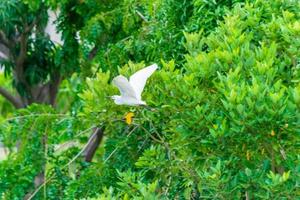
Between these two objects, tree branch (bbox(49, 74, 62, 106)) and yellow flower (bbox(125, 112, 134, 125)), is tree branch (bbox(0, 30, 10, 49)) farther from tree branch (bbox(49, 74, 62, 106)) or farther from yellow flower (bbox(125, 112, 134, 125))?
yellow flower (bbox(125, 112, 134, 125))

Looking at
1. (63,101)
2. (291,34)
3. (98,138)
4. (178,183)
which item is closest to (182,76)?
(291,34)

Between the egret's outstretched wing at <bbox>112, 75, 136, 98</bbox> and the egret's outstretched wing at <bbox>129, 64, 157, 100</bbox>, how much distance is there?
18 mm

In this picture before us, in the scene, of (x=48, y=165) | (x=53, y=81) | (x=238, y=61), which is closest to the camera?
(x=238, y=61)

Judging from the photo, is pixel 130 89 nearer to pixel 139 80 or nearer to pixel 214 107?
pixel 139 80

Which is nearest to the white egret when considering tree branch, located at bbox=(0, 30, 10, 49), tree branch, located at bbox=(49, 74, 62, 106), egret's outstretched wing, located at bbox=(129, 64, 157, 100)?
egret's outstretched wing, located at bbox=(129, 64, 157, 100)

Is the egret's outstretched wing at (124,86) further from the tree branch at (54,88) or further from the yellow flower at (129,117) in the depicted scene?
the tree branch at (54,88)

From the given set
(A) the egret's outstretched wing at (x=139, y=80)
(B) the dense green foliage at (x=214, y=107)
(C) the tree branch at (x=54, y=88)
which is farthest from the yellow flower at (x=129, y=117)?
(C) the tree branch at (x=54, y=88)

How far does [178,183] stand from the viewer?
9.50 feet

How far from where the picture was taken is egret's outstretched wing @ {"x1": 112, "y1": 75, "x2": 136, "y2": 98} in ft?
7.95

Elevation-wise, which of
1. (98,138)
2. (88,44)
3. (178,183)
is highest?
(88,44)

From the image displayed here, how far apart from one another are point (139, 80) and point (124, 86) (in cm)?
10

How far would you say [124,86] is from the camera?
95.7 inches

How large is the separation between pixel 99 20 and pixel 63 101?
275 centimetres

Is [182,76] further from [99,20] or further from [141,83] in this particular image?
[99,20]
